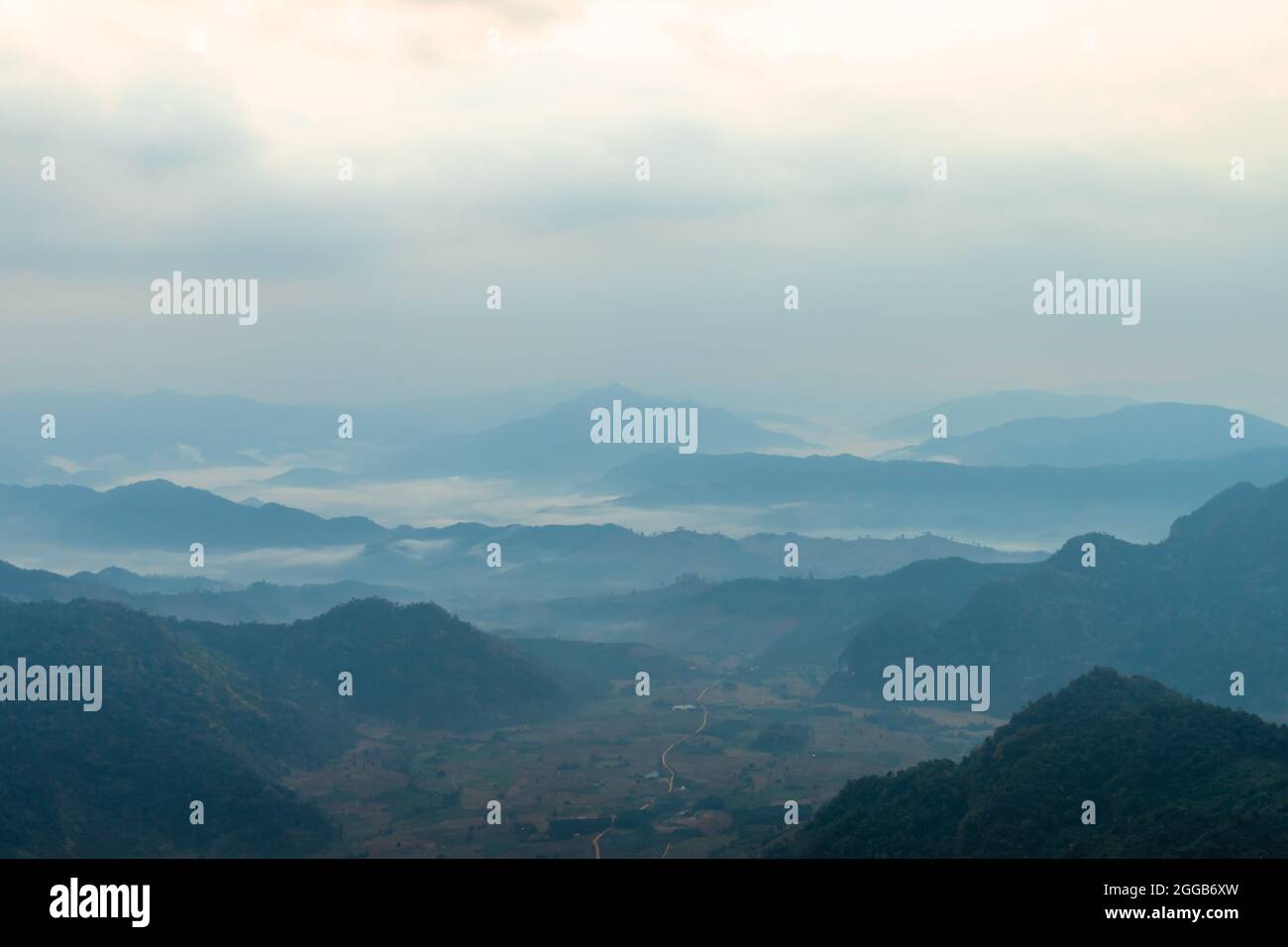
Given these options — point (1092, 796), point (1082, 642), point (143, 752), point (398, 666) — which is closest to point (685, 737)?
point (398, 666)

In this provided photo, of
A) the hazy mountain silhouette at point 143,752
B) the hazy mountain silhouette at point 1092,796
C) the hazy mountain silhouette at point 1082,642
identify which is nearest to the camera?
the hazy mountain silhouette at point 1092,796

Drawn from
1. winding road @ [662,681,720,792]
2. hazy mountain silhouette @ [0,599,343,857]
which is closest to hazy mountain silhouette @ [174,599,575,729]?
hazy mountain silhouette @ [0,599,343,857]

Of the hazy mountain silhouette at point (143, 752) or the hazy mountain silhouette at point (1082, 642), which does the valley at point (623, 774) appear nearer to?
the hazy mountain silhouette at point (143, 752)

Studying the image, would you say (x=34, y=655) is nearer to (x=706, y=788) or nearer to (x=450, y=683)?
(x=450, y=683)

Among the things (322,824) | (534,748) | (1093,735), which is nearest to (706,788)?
(534,748)

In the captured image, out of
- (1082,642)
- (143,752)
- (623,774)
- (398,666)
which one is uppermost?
(1082,642)

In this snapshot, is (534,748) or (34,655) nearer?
(34,655)

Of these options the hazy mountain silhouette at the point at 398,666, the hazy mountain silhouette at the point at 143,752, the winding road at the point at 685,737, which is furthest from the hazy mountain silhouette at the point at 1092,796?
the hazy mountain silhouette at the point at 398,666

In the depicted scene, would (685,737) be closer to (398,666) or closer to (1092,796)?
(398,666)
